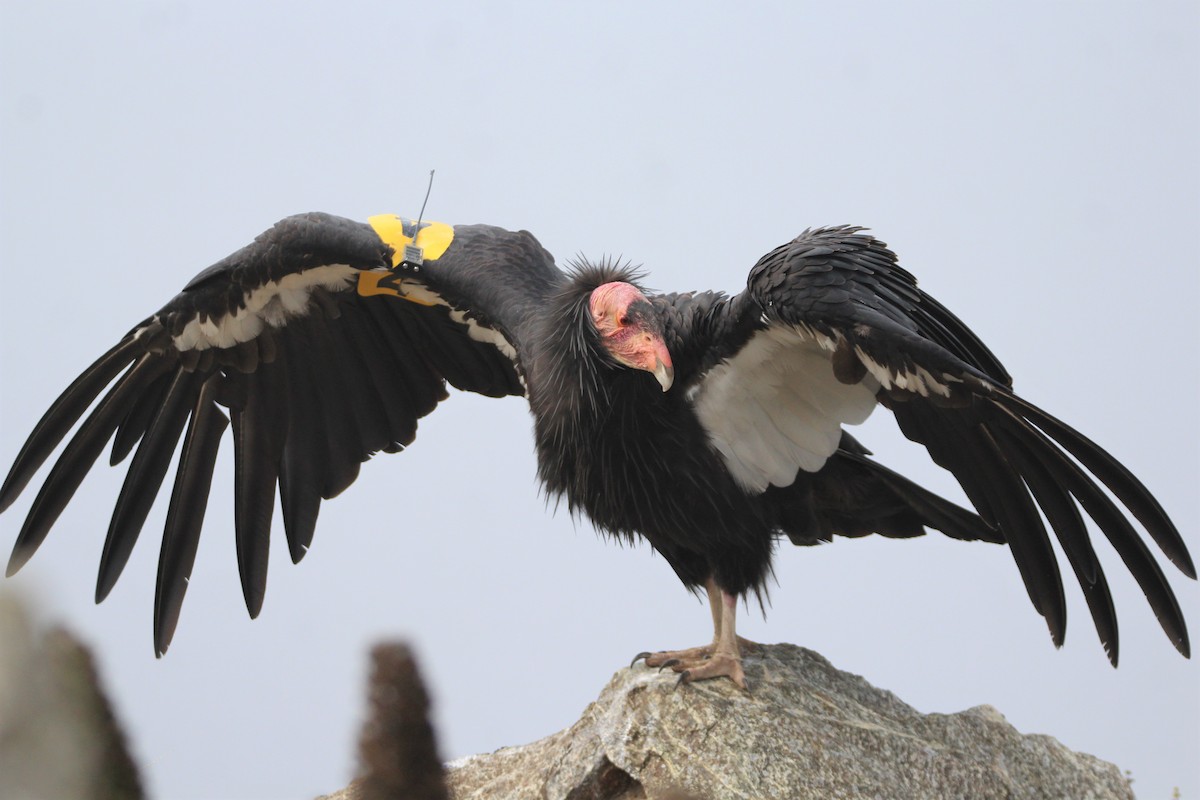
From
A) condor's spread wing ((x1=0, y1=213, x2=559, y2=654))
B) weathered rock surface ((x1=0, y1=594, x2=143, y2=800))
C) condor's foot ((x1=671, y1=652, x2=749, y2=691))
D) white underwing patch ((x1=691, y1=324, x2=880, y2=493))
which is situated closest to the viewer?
weathered rock surface ((x1=0, y1=594, x2=143, y2=800))

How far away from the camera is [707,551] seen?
489 cm

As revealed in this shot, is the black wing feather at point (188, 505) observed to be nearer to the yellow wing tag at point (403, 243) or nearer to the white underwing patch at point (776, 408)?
the yellow wing tag at point (403, 243)

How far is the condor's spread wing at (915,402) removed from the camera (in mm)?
3984

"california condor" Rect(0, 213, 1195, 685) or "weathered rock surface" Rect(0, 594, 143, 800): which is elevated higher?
"california condor" Rect(0, 213, 1195, 685)

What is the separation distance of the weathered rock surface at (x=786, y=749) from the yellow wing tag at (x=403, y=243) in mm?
1904

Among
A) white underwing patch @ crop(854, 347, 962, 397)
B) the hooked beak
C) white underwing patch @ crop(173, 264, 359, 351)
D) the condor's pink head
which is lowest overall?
the hooked beak

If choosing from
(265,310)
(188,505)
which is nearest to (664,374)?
(265,310)

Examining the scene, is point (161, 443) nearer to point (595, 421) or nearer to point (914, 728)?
point (595, 421)

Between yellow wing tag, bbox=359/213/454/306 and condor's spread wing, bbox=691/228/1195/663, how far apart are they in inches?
57.1

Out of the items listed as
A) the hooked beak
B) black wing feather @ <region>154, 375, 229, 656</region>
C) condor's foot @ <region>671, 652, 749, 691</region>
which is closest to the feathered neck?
the hooked beak

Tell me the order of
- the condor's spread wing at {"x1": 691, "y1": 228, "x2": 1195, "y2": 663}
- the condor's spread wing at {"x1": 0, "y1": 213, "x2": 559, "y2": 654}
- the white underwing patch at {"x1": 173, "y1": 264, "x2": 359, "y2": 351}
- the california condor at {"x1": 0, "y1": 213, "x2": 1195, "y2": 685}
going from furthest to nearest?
the white underwing patch at {"x1": 173, "y1": 264, "x2": 359, "y2": 351} < the condor's spread wing at {"x1": 0, "y1": 213, "x2": 559, "y2": 654} < the california condor at {"x1": 0, "y1": 213, "x2": 1195, "y2": 685} < the condor's spread wing at {"x1": 691, "y1": 228, "x2": 1195, "y2": 663}

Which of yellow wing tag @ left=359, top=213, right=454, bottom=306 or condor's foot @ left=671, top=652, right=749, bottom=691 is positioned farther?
yellow wing tag @ left=359, top=213, right=454, bottom=306

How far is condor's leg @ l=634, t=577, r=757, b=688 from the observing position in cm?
471

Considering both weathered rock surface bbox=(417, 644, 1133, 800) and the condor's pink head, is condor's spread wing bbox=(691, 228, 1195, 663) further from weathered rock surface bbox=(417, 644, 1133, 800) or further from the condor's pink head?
weathered rock surface bbox=(417, 644, 1133, 800)
